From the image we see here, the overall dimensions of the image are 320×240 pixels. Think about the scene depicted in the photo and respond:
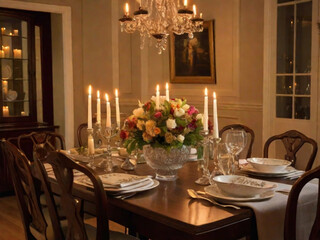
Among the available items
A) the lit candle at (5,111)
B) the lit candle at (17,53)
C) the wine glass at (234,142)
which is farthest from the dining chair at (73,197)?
the lit candle at (17,53)

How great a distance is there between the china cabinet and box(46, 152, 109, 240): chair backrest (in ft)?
10.9

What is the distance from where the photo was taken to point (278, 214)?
198 cm

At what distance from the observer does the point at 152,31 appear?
13.6 feet

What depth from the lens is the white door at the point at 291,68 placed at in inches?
170

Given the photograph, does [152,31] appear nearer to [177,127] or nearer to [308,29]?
[308,29]

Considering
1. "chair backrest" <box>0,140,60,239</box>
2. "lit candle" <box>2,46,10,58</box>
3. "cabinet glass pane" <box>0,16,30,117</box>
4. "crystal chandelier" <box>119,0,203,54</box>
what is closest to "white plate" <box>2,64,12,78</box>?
"cabinet glass pane" <box>0,16,30,117</box>

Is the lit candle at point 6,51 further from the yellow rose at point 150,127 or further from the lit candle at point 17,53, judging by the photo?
the yellow rose at point 150,127

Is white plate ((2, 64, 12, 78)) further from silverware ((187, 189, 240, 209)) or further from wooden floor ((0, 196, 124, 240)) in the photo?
silverware ((187, 189, 240, 209))

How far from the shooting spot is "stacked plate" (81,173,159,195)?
2129 mm

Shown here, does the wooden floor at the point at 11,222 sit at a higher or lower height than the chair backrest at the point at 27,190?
lower

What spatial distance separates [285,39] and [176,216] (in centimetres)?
326

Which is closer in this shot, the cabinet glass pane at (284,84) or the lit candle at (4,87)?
the cabinet glass pane at (284,84)

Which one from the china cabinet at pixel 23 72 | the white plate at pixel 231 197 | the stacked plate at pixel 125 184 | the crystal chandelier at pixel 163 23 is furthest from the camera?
the china cabinet at pixel 23 72

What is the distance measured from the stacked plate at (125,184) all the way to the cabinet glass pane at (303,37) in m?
2.66
